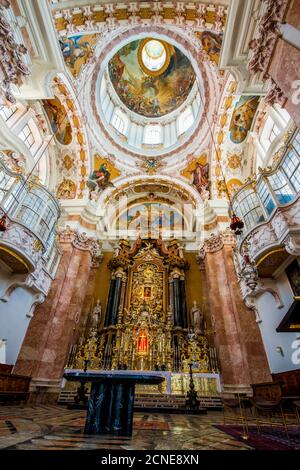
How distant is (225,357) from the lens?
32.2ft

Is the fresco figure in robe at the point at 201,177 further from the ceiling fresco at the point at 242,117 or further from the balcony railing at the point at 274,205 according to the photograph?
the balcony railing at the point at 274,205

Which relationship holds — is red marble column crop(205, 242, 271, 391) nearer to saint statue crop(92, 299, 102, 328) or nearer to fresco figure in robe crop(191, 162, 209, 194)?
fresco figure in robe crop(191, 162, 209, 194)

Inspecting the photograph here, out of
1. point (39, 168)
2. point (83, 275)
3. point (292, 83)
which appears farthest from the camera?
point (39, 168)

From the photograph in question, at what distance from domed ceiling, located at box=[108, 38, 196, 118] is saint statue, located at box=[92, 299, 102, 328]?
1666 centimetres

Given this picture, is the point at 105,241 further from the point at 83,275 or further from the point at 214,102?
the point at 214,102

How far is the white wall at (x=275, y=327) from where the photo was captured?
775cm

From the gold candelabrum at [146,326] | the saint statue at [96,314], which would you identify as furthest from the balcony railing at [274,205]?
the saint statue at [96,314]

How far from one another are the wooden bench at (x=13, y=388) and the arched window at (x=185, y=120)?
18.1 metres

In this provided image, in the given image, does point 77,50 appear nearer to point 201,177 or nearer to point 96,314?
point 201,177

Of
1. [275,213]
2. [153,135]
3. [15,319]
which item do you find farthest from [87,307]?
[153,135]

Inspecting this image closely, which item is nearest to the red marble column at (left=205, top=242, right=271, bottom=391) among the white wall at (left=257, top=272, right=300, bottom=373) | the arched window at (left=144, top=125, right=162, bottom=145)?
the white wall at (left=257, top=272, right=300, bottom=373)

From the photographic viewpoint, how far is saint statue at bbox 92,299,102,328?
40.1 ft

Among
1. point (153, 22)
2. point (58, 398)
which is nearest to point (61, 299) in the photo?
point (58, 398)

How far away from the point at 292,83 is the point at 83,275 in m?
11.5
